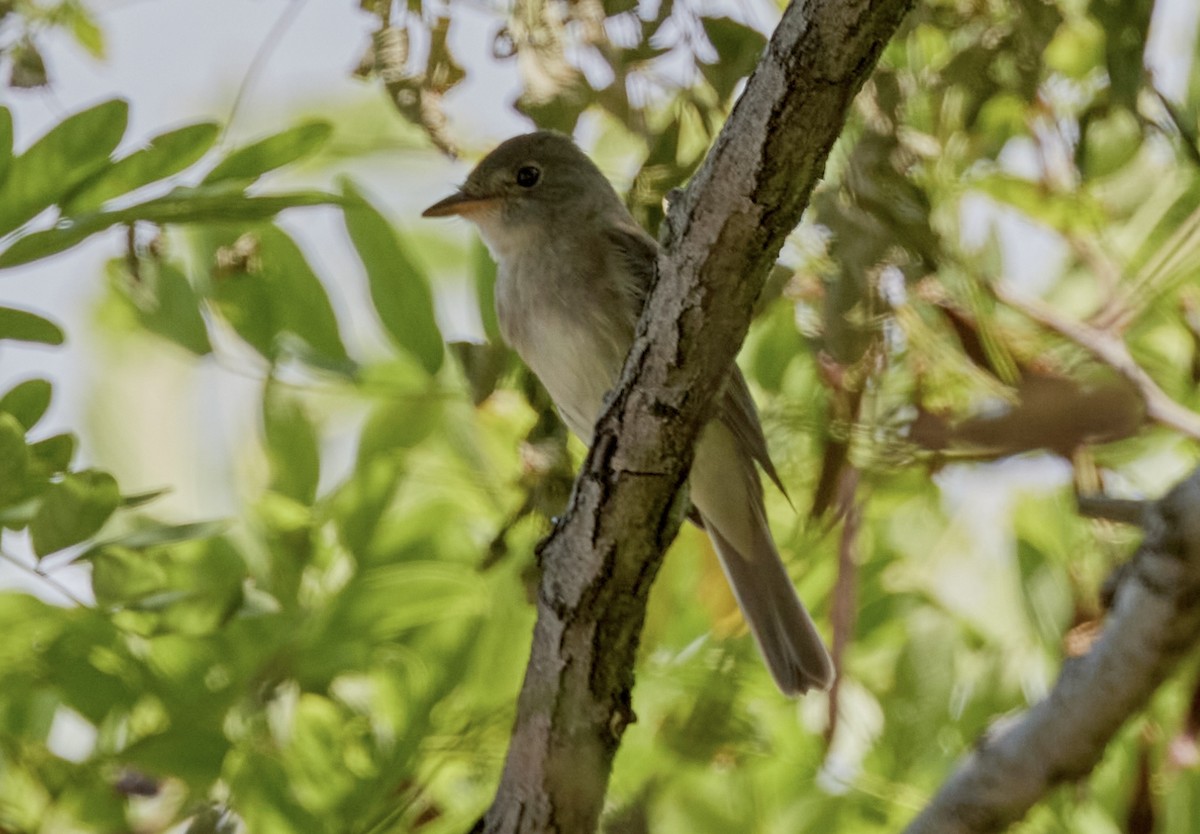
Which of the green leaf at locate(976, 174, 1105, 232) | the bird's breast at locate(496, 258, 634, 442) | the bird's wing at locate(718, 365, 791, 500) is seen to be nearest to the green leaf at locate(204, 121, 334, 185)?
the bird's wing at locate(718, 365, 791, 500)

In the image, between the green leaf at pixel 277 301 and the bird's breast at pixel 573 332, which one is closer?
the green leaf at pixel 277 301

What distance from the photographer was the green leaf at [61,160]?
2.08 meters

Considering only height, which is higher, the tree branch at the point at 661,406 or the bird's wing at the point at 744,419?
the tree branch at the point at 661,406

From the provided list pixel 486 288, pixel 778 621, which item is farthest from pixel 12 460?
pixel 778 621

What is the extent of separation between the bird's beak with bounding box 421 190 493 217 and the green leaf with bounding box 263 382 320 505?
123 cm

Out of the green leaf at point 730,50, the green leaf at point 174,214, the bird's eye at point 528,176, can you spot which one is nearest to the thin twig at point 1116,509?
the green leaf at point 730,50

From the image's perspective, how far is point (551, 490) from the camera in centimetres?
253

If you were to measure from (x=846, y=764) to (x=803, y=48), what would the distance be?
4.97ft

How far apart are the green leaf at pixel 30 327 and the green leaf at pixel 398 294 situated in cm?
64

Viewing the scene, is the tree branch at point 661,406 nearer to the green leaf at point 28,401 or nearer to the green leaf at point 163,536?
the green leaf at point 163,536

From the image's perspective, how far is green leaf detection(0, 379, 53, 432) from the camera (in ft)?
7.11

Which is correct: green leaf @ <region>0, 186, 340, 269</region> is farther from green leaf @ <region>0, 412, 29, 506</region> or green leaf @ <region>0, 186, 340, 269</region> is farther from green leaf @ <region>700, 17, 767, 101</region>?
green leaf @ <region>700, 17, 767, 101</region>

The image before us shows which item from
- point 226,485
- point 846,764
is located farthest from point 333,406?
point 846,764

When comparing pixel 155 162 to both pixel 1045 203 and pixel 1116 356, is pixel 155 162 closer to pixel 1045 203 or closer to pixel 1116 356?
pixel 1116 356
